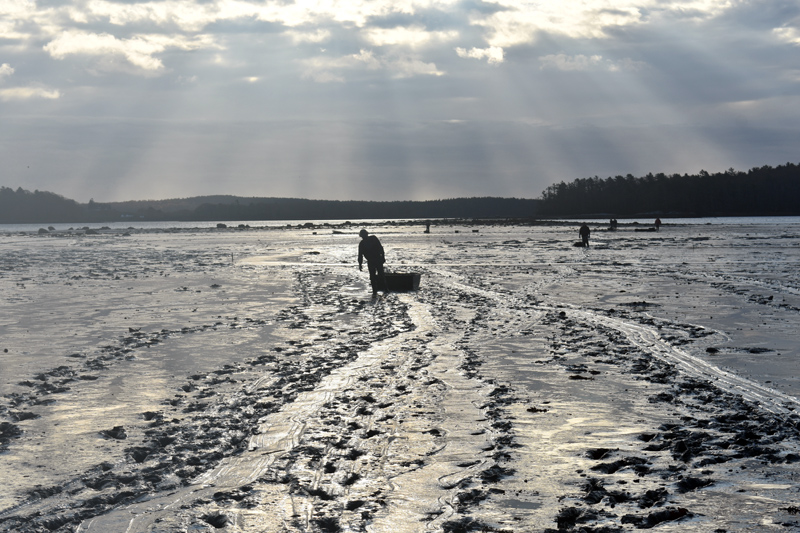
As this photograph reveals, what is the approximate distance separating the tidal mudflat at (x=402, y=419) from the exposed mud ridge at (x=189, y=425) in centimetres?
3

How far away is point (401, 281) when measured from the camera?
20859mm

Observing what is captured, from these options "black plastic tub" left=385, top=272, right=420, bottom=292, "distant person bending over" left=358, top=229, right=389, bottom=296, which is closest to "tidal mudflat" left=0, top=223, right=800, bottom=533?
"distant person bending over" left=358, top=229, right=389, bottom=296

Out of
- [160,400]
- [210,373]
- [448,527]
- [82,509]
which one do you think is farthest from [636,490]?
[210,373]

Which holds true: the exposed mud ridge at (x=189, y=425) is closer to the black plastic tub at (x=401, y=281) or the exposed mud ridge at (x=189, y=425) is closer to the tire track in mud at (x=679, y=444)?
the tire track in mud at (x=679, y=444)

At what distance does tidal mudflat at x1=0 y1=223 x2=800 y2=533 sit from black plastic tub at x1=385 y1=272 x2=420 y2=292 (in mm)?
4608

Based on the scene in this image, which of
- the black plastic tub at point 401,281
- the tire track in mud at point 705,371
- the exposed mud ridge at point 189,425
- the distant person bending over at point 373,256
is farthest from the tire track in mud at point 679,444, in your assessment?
the black plastic tub at point 401,281

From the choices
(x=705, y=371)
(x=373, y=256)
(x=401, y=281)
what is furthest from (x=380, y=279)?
(x=705, y=371)

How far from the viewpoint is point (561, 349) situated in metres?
11.2

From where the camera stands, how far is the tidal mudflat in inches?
193

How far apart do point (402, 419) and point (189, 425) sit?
2273mm

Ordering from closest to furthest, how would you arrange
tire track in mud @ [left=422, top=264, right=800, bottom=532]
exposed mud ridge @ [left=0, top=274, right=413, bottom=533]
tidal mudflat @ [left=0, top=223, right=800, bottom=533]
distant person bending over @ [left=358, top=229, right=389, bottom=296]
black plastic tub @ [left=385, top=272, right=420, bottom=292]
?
tire track in mud @ [left=422, top=264, right=800, bottom=532], tidal mudflat @ [left=0, top=223, right=800, bottom=533], exposed mud ridge @ [left=0, top=274, right=413, bottom=533], distant person bending over @ [left=358, top=229, right=389, bottom=296], black plastic tub @ [left=385, top=272, right=420, bottom=292]

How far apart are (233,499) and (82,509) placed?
109 cm

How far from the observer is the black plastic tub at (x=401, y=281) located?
20734 mm

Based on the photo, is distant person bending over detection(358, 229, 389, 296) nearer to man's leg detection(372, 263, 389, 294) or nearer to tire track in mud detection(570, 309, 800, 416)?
man's leg detection(372, 263, 389, 294)
